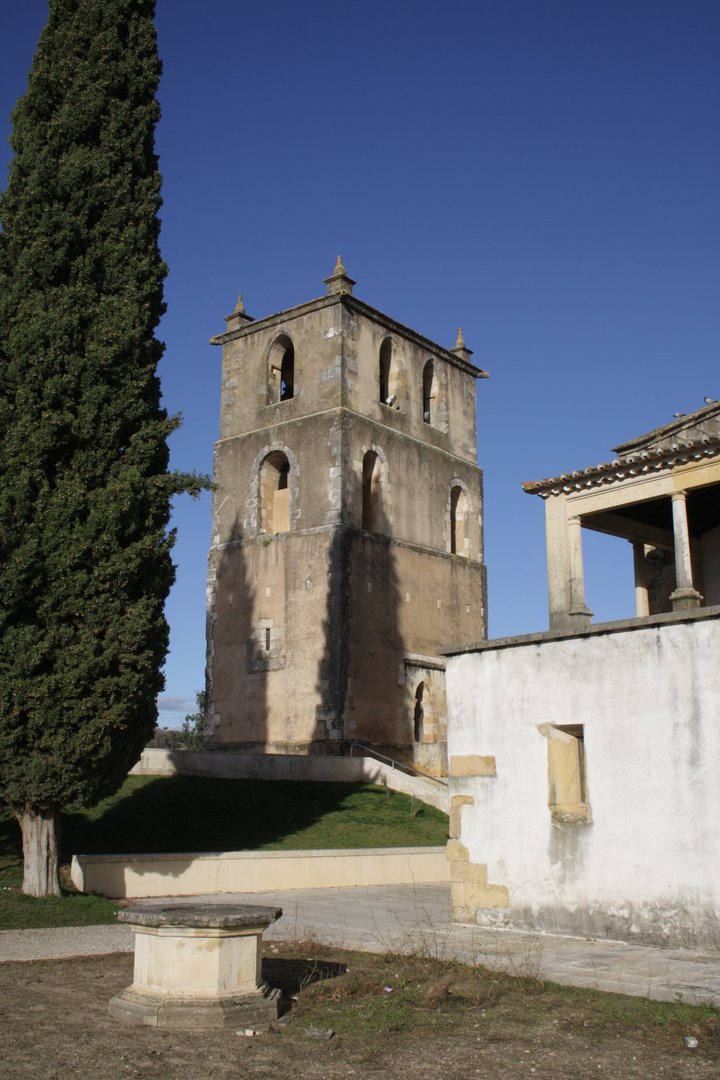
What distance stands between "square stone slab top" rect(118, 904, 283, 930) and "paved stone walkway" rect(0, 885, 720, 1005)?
261 cm

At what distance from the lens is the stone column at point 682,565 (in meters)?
12.6

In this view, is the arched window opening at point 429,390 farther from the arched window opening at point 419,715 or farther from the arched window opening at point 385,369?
the arched window opening at point 419,715

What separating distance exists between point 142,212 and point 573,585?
316 inches

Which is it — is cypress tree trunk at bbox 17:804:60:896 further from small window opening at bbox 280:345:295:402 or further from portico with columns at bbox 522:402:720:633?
small window opening at bbox 280:345:295:402

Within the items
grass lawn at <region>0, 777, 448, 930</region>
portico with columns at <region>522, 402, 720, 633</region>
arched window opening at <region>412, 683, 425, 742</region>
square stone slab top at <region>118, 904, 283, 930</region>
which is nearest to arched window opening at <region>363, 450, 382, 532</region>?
arched window opening at <region>412, 683, 425, 742</region>

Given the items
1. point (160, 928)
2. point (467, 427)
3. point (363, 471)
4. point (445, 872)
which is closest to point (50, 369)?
point (160, 928)

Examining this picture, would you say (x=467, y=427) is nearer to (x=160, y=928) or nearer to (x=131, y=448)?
(x=131, y=448)

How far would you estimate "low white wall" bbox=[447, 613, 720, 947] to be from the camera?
34.1 ft

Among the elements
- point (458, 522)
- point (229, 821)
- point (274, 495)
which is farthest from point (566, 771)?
point (458, 522)

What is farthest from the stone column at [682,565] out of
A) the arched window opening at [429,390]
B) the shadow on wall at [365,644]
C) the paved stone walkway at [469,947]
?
the arched window opening at [429,390]

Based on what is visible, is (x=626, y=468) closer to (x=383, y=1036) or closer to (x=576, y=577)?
(x=576, y=577)

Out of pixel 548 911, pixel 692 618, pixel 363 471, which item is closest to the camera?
pixel 692 618

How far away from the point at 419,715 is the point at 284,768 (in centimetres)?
Answer: 770

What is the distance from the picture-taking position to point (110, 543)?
12992mm
